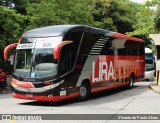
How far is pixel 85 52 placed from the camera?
52.9ft

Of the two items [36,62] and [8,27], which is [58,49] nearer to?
[36,62]

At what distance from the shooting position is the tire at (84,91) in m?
15.9

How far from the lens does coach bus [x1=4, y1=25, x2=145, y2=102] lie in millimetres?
14156

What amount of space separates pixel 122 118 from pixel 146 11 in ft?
61.8

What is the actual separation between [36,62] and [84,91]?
293cm

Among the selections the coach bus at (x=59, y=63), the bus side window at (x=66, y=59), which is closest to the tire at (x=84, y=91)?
the coach bus at (x=59, y=63)

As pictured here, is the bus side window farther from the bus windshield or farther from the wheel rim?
the wheel rim

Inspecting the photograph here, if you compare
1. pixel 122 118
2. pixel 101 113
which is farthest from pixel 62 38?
pixel 122 118

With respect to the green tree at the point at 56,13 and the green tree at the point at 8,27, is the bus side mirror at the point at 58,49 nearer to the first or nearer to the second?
the green tree at the point at 8,27

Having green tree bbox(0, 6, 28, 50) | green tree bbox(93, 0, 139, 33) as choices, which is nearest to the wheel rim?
green tree bbox(0, 6, 28, 50)

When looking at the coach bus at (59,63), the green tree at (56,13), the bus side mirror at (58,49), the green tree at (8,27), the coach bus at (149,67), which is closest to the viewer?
the bus side mirror at (58,49)

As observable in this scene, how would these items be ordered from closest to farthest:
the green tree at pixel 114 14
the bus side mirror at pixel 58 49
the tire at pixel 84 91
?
1. the bus side mirror at pixel 58 49
2. the tire at pixel 84 91
3. the green tree at pixel 114 14

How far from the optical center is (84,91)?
16.2m

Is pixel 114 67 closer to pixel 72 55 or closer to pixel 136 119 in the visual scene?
Result: pixel 72 55
